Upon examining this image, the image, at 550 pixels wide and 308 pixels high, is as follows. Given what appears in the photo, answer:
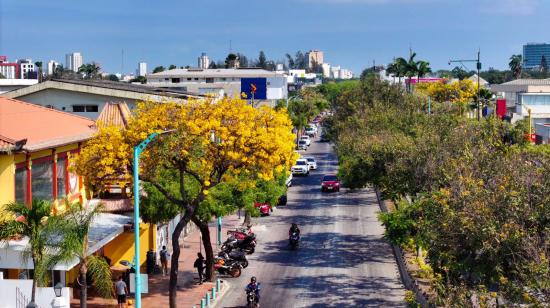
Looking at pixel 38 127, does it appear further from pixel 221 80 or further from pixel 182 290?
pixel 221 80

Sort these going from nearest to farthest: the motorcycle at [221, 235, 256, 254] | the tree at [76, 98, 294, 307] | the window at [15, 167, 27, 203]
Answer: the tree at [76, 98, 294, 307], the window at [15, 167, 27, 203], the motorcycle at [221, 235, 256, 254]

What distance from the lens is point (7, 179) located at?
23.1m

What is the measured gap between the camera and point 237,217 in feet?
158

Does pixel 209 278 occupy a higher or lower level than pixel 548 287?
lower

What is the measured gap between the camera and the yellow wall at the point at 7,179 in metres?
22.9

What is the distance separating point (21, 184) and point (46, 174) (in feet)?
7.39

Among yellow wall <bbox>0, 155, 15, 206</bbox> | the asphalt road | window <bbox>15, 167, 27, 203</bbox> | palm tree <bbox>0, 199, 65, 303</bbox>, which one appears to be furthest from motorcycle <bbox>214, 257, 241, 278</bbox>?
palm tree <bbox>0, 199, 65, 303</bbox>

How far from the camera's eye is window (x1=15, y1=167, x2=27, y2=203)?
2391 cm

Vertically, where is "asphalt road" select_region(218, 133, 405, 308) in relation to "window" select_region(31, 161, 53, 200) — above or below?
below

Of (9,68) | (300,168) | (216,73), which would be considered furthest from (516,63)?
(9,68)

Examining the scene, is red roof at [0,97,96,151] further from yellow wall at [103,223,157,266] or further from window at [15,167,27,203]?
yellow wall at [103,223,157,266]

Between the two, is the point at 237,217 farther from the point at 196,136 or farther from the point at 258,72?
the point at 258,72

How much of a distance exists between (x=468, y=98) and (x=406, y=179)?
72591 millimetres

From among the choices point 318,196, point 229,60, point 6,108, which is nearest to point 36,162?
point 6,108
